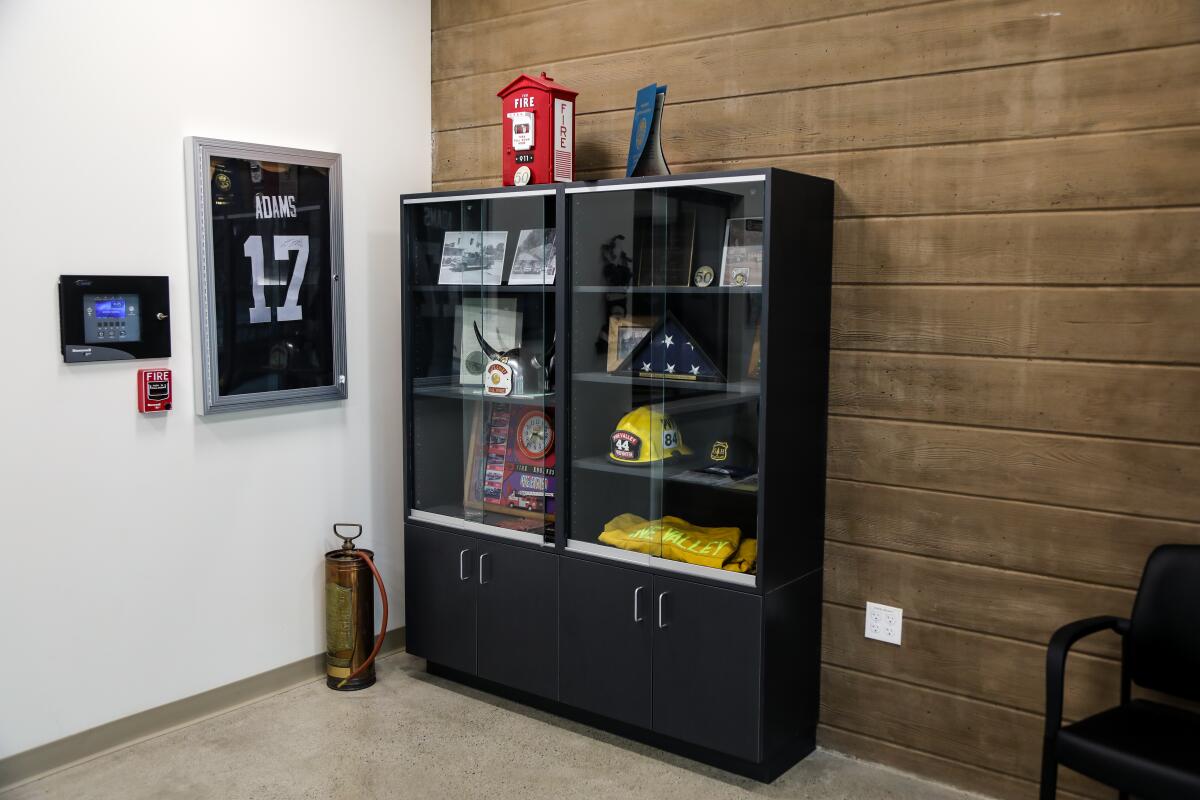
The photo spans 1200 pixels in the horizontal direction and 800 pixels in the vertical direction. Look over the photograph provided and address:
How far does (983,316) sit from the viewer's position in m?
2.77

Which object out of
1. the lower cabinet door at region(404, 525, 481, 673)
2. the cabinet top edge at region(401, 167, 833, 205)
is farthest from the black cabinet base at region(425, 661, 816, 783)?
the cabinet top edge at region(401, 167, 833, 205)

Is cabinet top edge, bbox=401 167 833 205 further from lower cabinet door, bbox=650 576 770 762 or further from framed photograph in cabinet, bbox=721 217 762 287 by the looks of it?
lower cabinet door, bbox=650 576 770 762

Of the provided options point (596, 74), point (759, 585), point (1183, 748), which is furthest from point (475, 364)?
point (1183, 748)

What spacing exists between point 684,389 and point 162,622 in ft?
6.01

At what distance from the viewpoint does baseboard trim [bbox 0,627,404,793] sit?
291 cm

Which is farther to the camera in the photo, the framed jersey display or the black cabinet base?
the framed jersey display

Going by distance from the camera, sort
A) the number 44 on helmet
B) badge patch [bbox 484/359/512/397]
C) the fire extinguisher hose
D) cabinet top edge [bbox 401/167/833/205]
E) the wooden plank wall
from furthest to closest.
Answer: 1. the fire extinguisher hose
2. badge patch [bbox 484/359/512/397]
3. the number 44 on helmet
4. cabinet top edge [bbox 401/167/833/205]
5. the wooden plank wall

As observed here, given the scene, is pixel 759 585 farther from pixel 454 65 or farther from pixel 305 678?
pixel 454 65

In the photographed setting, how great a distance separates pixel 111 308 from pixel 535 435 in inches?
54.6

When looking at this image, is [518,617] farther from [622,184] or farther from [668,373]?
[622,184]

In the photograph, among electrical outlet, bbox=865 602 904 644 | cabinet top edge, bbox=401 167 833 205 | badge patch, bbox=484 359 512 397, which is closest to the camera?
cabinet top edge, bbox=401 167 833 205

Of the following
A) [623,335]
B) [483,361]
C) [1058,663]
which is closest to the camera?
[1058,663]

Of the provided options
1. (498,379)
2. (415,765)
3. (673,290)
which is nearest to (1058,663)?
(673,290)

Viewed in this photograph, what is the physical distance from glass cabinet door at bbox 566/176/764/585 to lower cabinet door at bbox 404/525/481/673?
1.67ft
